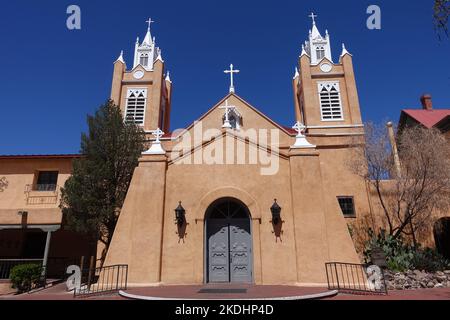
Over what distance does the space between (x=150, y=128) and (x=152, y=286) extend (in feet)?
53.4

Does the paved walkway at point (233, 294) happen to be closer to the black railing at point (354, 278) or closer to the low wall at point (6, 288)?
the black railing at point (354, 278)

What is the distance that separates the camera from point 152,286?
10969mm

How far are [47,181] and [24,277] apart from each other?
325 inches

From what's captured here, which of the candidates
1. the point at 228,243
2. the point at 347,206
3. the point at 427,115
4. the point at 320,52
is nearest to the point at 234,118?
the point at 347,206

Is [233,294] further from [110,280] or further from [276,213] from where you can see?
[110,280]

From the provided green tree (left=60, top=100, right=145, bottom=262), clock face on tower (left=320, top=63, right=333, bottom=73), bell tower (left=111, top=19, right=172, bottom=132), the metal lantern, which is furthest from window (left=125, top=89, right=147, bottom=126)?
the metal lantern

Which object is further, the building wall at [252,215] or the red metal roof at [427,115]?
the red metal roof at [427,115]

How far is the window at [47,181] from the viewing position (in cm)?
2001

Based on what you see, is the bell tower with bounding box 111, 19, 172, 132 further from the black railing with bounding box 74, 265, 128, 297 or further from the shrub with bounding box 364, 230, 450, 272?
the shrub with bounding box 364, 230, 450, 272

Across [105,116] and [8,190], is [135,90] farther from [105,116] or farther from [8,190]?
[8,190]

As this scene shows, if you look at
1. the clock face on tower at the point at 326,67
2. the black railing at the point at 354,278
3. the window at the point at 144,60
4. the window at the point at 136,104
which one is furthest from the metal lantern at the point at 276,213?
the window at the point at 144,60

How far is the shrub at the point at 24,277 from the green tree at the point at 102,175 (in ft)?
8.33

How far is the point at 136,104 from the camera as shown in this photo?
1045 inches
